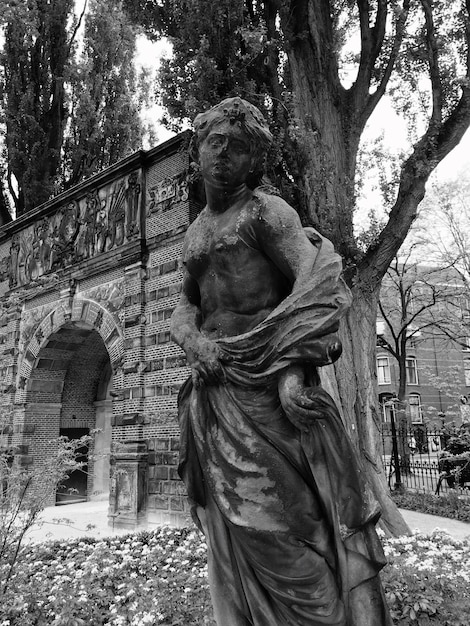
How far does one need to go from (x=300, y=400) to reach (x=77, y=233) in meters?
10.8

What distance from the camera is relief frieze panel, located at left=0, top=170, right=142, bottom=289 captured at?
10.5m

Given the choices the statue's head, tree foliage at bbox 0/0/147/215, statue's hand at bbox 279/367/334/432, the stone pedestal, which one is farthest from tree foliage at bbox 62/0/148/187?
statue's hand at bbox 279/367/334/432

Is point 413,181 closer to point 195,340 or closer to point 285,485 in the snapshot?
point 195,340

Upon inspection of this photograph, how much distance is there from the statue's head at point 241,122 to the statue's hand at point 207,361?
33.2 inches

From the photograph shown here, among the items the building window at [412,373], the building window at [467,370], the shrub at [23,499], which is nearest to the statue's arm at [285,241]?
the shrub at [23,499]

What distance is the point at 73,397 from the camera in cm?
1323

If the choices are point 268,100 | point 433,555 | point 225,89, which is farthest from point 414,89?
point 433,555

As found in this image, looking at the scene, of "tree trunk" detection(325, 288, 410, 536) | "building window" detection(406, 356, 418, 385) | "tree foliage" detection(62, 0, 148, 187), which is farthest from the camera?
"building window" detection(406, 356, 418, 385)

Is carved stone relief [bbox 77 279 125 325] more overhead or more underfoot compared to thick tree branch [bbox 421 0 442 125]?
more underfoot

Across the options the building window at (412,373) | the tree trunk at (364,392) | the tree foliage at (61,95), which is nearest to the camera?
the tree trunk at (364,392)

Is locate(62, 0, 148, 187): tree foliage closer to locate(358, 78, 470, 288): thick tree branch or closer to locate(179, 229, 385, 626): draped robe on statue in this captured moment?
locate(358, 78, 470, 288): thick tree branch

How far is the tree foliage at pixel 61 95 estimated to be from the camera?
1579 cm

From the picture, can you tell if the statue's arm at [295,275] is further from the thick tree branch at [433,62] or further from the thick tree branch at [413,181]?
the thick tree branch at [433,62]

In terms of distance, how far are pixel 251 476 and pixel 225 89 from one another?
7.23 metres
